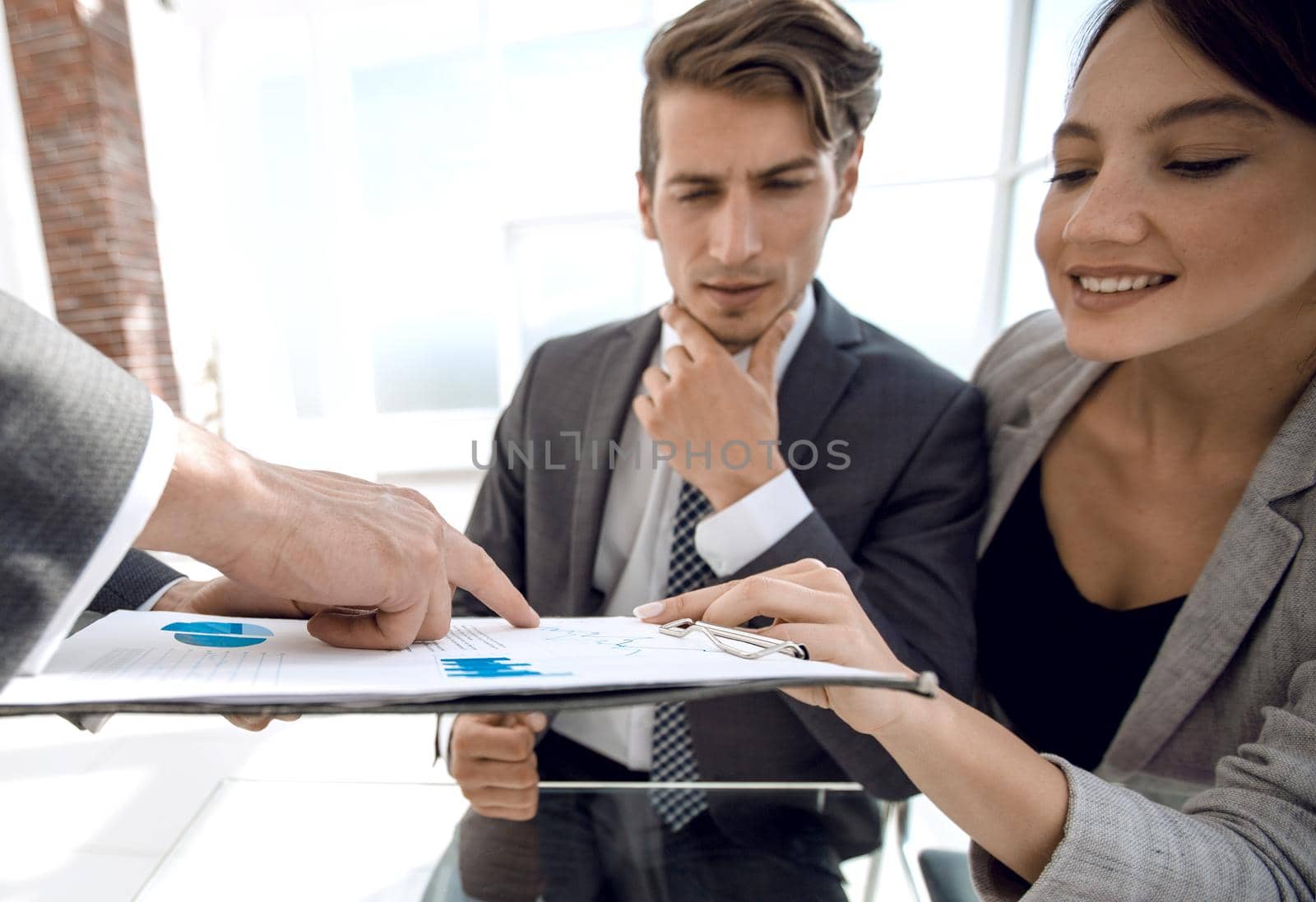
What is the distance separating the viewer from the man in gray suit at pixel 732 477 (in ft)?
2.42

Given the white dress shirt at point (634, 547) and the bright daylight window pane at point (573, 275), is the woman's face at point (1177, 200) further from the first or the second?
the bright daylight window pane at point (573, 275)

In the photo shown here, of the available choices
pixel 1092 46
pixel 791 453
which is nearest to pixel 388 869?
pixel 791 453

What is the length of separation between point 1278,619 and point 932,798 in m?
0.38

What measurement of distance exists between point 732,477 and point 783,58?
0.55 m

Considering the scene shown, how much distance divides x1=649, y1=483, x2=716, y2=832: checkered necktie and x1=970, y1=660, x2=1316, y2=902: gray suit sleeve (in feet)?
1.45

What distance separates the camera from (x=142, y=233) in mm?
3299

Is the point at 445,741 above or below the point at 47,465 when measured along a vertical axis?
below

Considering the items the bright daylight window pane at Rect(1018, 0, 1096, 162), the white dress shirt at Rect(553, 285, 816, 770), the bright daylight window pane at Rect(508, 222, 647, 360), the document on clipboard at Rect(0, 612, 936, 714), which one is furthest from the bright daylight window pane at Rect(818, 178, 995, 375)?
the document on clipboard at Rect(0, 612, 936, 714)

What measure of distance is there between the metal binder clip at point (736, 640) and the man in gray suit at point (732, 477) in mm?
221

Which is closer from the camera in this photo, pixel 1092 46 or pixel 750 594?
pixel 750 594

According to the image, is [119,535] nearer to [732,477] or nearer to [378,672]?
[378,672]

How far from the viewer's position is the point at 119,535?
0.30m

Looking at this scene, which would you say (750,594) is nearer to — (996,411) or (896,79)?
(996,411)

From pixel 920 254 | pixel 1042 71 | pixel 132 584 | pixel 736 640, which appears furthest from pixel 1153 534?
pixel 920 254
